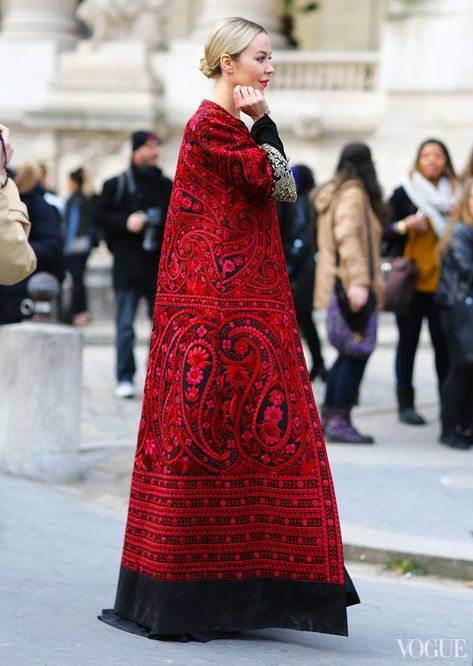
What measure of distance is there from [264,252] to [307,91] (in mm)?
17262

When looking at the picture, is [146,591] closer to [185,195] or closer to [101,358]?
[185,195]

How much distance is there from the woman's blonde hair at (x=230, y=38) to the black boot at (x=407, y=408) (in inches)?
232

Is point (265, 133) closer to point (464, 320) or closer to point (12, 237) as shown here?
point (12, 237)

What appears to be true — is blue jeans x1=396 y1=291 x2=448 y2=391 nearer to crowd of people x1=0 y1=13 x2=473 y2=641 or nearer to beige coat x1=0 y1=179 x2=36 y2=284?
crowd of people x1=0 y1=13 x2=473 y2=641

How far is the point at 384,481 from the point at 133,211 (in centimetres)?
375

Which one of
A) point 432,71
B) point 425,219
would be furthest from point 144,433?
point 432,71

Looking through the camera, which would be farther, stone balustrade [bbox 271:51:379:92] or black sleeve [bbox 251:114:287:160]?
stone balustrade [bbox 271:51:379:92]

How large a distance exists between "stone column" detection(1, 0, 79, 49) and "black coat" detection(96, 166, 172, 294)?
12575mm

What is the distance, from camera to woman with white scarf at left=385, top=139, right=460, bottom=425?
33.2ft

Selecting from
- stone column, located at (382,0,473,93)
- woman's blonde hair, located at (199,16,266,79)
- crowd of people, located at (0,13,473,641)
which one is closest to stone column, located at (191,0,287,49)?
stone column, located at (382,0,473,93)

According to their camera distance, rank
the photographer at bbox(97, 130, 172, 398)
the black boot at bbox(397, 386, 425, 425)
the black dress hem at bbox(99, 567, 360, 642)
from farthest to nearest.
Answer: the photographer at bbox(97, 130, 172, 398) → the black boot at bbox(397, 386, 425, 425) → the black dress hem at bbox(99, 567, 360, 642)

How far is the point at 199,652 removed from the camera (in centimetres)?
472

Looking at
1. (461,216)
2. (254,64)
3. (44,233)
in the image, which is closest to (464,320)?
(461,216)

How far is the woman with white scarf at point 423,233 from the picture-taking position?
10109 millimetres
